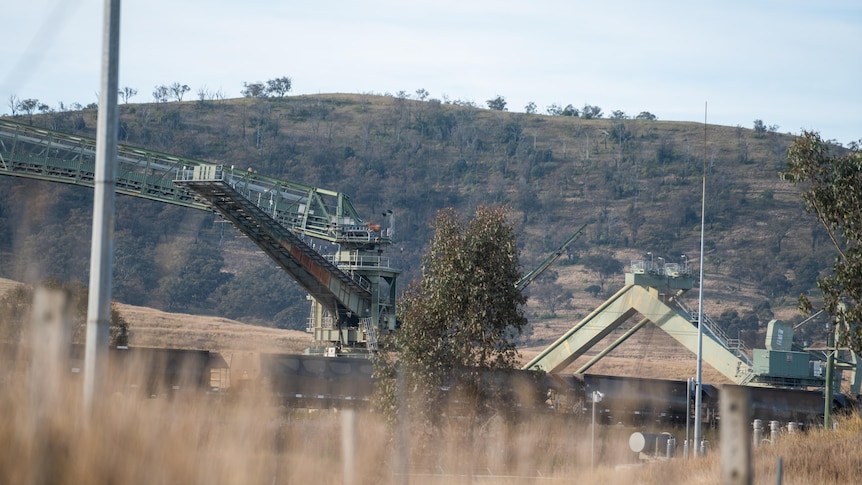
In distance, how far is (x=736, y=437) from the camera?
6148 mm

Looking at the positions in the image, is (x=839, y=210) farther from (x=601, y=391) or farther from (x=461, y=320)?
(x=601, y=391)

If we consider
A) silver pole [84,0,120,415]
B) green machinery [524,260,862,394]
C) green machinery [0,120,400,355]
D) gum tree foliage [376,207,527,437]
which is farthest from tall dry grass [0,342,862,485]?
green machinery [524,260,862,394]

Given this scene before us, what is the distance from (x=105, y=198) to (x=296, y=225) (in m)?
38.9

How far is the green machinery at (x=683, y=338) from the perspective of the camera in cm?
4119

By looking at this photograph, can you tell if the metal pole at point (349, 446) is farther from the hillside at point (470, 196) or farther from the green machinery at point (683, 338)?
the hillside at point (470, 196)

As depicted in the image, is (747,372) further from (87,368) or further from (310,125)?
(310,125)

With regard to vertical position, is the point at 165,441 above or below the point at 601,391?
above

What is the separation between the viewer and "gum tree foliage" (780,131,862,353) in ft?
70.9

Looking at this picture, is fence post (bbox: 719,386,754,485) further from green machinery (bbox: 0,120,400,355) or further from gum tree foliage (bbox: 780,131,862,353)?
green machinery (bbox: 0,120,400,355)

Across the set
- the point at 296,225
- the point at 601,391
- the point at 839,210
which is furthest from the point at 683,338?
the point at 839,210

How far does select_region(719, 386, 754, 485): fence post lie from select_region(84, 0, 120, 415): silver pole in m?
4.30

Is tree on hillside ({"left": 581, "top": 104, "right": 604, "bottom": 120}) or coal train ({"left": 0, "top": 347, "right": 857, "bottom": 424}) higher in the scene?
tree on hillside ({"left": 581, "top": 104, "right": 604, "bottom": 120})

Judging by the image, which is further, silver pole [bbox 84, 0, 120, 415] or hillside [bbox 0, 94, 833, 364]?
hillside [bbox 0, 94, 833, 364]

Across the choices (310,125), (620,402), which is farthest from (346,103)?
(620,402)
